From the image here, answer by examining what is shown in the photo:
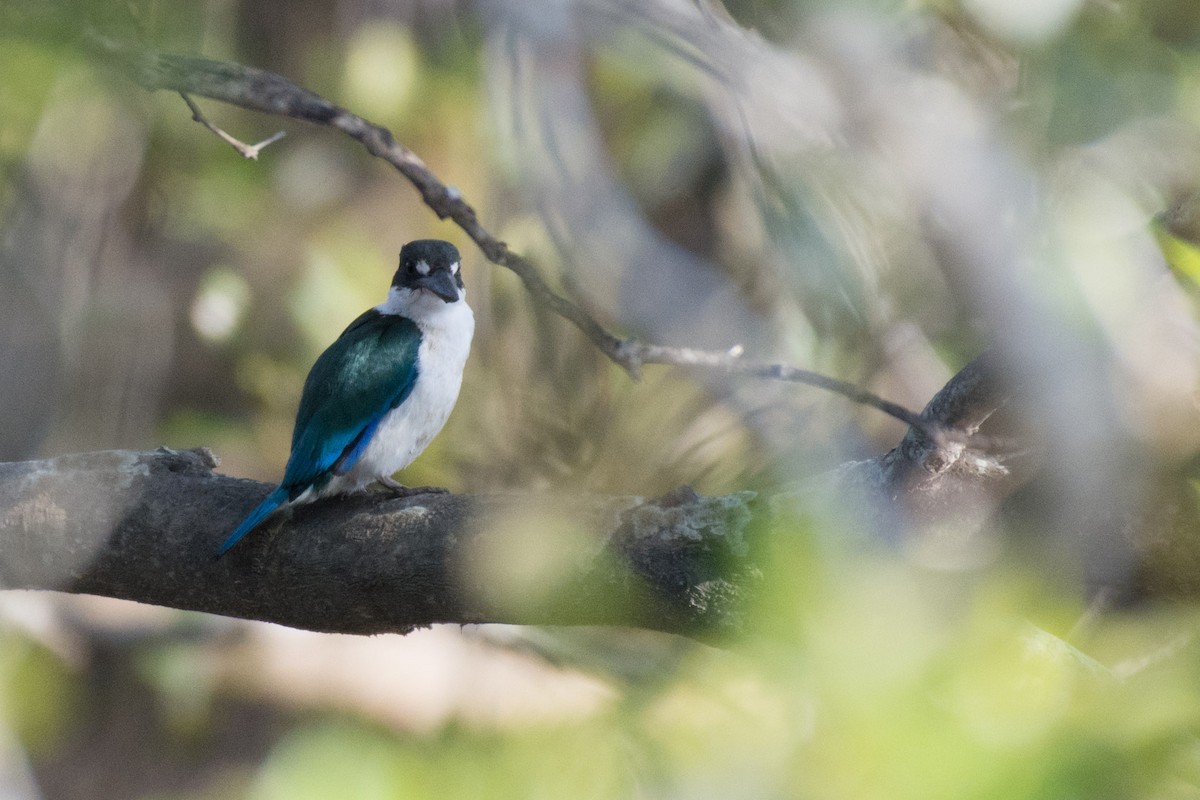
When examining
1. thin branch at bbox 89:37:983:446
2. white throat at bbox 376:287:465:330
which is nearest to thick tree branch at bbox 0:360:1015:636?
thin branch at bbox 89:37:983:446

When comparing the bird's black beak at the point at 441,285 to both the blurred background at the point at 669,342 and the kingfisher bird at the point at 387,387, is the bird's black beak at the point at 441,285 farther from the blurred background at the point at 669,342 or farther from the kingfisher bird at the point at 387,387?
the blurred background at the point at 669,342

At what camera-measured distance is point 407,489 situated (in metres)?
2.03

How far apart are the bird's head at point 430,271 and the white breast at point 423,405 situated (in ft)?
0.15

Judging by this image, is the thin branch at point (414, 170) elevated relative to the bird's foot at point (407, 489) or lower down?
elevated

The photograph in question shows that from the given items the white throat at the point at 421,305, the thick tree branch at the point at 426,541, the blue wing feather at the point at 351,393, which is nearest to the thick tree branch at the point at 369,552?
the thick tree branch at the point at 426,541

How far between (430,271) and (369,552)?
854 millimetres

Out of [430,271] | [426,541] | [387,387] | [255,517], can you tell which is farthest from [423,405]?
[426,541]

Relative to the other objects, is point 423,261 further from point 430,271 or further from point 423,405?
point 423,405

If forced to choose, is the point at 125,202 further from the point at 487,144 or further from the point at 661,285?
the point at 661,285

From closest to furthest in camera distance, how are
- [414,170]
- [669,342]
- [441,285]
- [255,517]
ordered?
1. [414,170]
2. [255,517]
3. [441,285]
4. [669,342]

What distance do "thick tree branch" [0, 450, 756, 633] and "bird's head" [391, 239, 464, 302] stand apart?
0.56 metres

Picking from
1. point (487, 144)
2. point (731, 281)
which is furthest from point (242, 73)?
point (731, 281)

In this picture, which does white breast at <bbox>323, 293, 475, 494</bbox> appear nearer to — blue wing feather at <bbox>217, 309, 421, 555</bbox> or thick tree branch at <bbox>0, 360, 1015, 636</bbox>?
blue wing feather at <bbox>217, 309, 421, 555</bbox>

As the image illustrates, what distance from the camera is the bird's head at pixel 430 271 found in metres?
2.35
